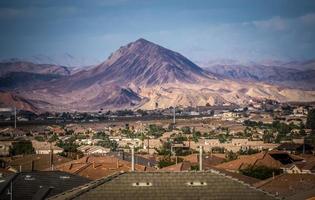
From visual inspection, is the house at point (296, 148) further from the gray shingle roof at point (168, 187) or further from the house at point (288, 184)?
the gray shingle roof at point (168, 187)

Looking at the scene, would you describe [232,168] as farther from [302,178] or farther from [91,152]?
[91,152]

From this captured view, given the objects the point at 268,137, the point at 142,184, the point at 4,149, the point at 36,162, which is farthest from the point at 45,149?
the point at 142,184

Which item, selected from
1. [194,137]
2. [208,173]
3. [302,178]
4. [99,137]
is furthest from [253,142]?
[208,173]

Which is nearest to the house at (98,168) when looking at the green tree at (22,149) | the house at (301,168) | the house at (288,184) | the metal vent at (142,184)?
the house at (288,184)

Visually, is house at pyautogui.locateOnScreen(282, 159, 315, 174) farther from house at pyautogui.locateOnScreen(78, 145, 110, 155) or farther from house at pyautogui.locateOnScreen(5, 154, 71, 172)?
house at pyautogui.locateOnScreen(78, 145, 110, 155)

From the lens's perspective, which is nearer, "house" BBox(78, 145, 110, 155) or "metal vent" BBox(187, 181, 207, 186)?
"metal vent" BBox(187, 181, 207, 186)

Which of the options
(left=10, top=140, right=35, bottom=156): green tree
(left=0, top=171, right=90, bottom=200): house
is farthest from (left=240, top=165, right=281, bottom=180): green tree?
(left=10, top=140, right=35, bottom=156): green tree
